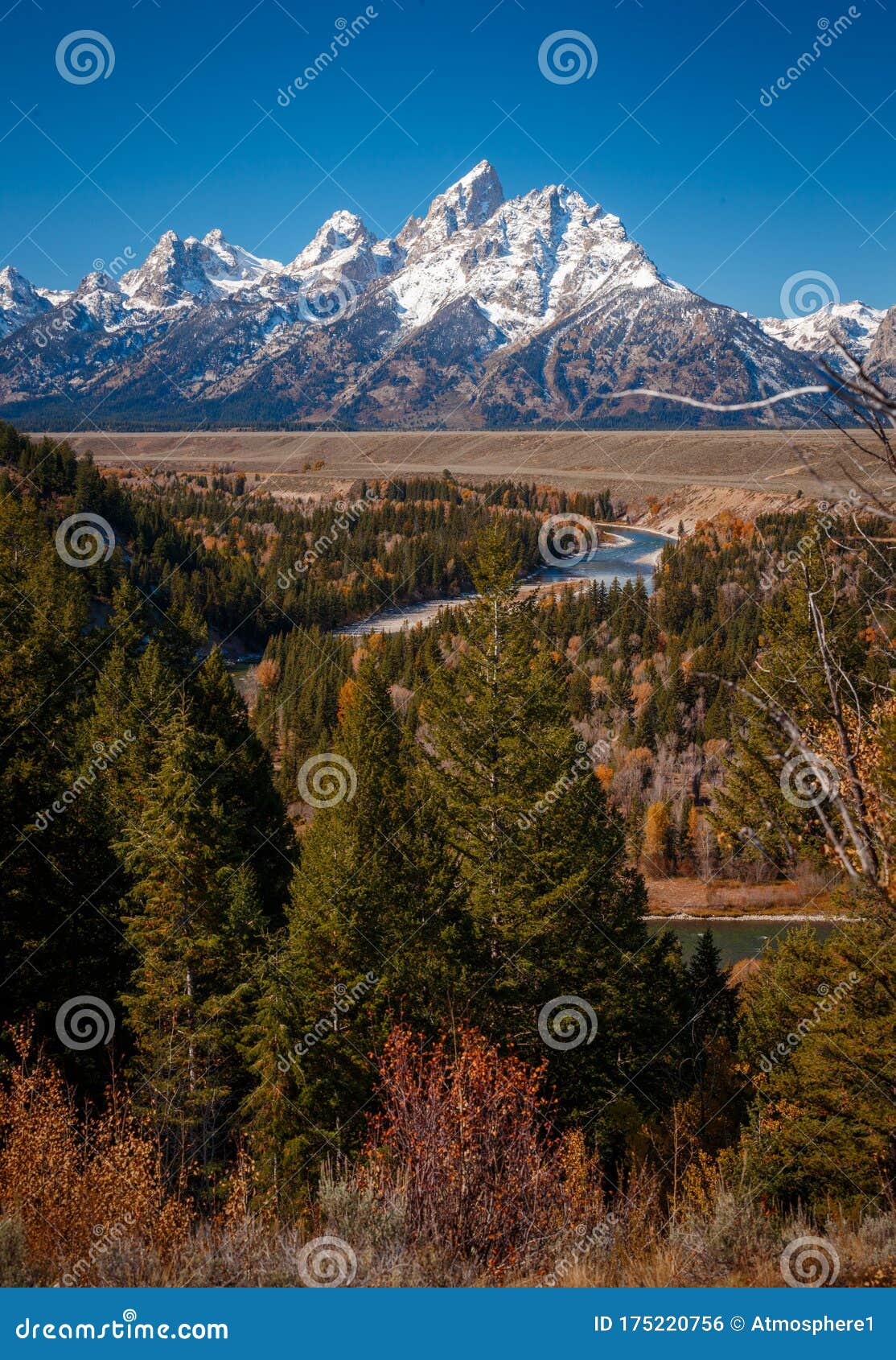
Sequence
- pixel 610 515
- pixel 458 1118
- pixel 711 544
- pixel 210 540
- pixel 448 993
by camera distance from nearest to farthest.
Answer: pixel 458 1118 → pixel 448 993 → pixel 711 544 → pixel 210 540 → pixel 610 515

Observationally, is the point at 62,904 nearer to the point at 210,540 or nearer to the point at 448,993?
the point at 448,993

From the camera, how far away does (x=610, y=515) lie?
16062cm

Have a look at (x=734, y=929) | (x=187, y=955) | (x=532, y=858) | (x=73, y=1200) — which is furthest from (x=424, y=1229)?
(x=734, y=929)

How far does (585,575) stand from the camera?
116m

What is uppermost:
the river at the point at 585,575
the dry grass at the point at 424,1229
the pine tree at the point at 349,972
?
the river at the point at 585,575

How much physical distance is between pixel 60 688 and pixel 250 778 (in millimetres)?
Answer: 7209

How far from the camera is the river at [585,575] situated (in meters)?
104

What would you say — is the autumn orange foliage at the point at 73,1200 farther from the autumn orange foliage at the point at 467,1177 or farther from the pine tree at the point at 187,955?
the pine tree at the point at 187,955

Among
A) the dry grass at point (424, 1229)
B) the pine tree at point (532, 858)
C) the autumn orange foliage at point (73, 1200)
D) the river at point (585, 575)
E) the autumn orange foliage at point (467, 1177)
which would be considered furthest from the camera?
the river at point (585, 575)

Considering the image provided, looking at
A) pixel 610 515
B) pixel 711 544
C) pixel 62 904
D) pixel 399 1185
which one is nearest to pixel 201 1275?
pixel 399 1185

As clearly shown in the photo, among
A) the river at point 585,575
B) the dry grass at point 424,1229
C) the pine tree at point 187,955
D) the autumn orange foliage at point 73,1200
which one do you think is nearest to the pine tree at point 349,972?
the pine tree at point 187,955

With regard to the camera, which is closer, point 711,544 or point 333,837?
point 333,837

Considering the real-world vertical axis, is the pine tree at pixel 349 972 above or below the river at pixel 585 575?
below

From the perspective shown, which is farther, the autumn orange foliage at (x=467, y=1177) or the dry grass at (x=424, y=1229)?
the autumn orange foliage at (x=467, y=1177)
